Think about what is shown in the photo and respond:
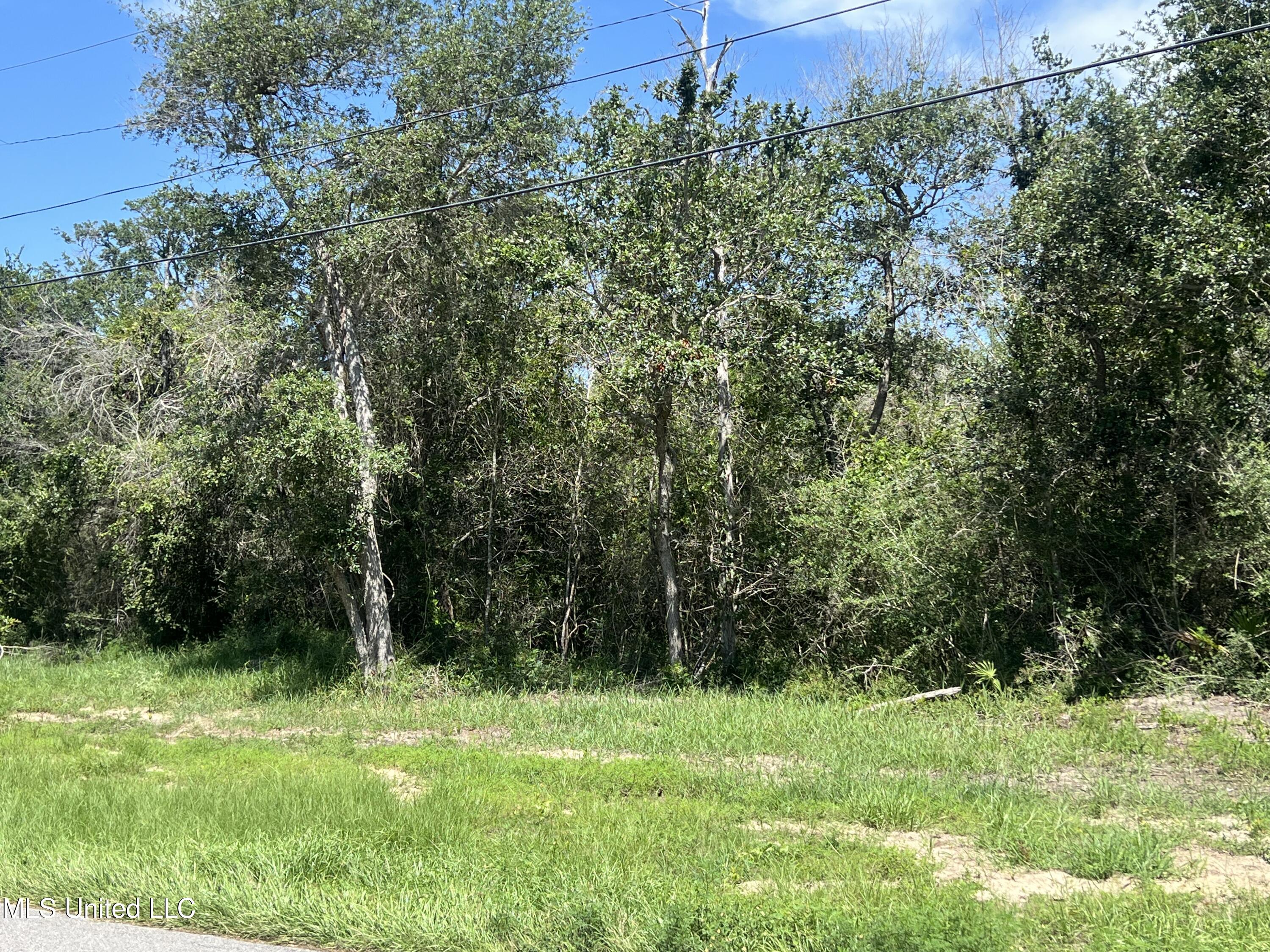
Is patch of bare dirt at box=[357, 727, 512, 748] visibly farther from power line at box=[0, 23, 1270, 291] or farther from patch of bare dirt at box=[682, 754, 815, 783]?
power line at box=[0, 23, 1270, 291]

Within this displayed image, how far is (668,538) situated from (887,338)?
19.5 feet

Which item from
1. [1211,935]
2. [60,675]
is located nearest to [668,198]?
[1211,935]

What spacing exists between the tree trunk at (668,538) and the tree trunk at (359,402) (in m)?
4.35

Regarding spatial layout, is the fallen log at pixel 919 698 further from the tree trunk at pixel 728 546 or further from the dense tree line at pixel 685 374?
the tree trunk at pixel 728 546

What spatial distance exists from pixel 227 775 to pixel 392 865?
12.5ft

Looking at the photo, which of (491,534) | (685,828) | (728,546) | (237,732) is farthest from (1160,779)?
(491,534)

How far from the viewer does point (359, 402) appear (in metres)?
15.4

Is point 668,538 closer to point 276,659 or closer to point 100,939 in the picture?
point 276,659

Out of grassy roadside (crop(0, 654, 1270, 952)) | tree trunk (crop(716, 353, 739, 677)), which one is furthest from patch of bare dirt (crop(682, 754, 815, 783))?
tree trunk (crop(716, 353, 739, 677))

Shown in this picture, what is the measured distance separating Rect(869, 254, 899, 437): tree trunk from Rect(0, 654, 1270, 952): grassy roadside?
7475 mm

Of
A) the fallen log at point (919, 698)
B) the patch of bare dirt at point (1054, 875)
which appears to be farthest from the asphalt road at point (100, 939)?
A: the fallen log at point (919, 698)

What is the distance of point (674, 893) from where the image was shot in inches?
208

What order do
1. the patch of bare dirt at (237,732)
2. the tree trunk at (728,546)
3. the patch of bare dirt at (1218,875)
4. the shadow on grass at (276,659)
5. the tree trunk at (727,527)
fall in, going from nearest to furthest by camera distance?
the patch of bare dirt at (1218,875), the patch of bare dirt at (237,732), the tree trunk at (727,527), the tree trunk at (728,546), the shadow on grass at (276,659)

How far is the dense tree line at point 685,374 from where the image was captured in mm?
11719
